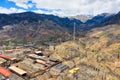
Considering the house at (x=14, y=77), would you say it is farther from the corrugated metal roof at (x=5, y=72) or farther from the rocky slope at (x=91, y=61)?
the rocky slope at (x=91, y=61)

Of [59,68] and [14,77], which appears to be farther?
[59,68]

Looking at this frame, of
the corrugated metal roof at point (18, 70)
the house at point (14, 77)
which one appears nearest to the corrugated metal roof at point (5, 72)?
the corrugated metal roof at point (18, 70)

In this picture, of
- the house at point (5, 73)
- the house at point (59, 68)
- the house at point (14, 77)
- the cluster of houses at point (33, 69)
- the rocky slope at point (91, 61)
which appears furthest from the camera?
the house at point (5, 73)

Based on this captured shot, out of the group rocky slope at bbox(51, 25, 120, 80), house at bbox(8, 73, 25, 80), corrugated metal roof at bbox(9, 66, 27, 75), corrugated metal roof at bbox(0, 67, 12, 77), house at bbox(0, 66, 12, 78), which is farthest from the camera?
corrugated metal roof at bbox(0, 67, 12, 77)

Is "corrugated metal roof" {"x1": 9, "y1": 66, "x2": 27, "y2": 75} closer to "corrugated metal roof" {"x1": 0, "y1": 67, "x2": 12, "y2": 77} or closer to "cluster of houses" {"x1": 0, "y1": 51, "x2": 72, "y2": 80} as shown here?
"cluster of houses" {"x1": 0, "y1": 51, "x2": 72, "y2": 80}

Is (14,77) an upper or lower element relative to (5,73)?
lower

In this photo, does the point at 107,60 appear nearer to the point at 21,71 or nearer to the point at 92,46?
the point at 92,46

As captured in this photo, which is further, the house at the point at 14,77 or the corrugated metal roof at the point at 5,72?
the corrugated metal roof at the point at 5,72

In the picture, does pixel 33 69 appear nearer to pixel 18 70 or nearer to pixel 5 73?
pixel 18 70

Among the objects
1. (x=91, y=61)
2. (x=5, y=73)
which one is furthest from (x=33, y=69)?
(x=91, y=61)

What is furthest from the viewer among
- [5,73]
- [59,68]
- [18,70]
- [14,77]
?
[18,70]

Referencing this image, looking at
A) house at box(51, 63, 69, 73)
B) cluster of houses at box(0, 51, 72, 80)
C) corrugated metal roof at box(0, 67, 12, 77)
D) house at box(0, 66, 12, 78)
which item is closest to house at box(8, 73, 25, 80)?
cluster of houses at box(0, 51, 72, 80)

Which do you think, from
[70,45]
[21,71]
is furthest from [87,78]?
[70,45]
